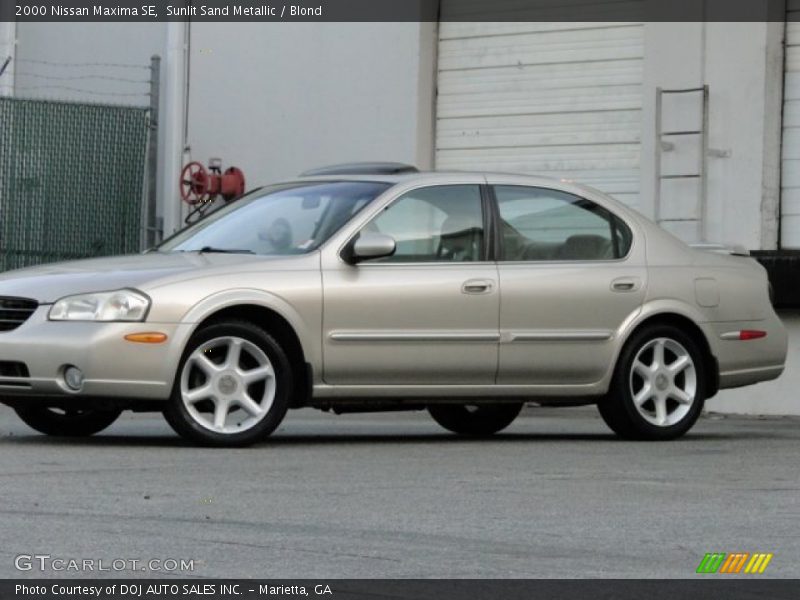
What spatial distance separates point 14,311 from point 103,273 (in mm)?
484

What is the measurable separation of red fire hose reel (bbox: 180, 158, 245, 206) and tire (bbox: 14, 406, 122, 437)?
858 centimetres

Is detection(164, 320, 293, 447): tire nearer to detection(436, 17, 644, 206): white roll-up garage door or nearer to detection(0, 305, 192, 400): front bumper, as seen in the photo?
detection(0, 305, 192, 400): front bumper

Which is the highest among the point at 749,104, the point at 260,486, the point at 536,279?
the point at 749,104

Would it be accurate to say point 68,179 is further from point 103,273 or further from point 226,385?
point 226,385

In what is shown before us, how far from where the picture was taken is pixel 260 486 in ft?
27.9

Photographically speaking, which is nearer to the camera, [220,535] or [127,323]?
[220,535]

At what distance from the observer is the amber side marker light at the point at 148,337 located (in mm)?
10022

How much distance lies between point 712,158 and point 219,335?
7812 millimetres

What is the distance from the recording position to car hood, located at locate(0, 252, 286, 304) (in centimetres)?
1012

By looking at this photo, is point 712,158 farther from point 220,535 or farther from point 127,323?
point 220,535

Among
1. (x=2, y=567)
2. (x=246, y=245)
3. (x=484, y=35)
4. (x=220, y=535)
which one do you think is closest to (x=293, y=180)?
(x=246, y=245)

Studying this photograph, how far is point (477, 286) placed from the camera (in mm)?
11039

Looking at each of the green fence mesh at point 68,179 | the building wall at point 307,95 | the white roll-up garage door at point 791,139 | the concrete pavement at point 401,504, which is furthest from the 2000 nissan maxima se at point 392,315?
the green fence mesh at point 68,179
